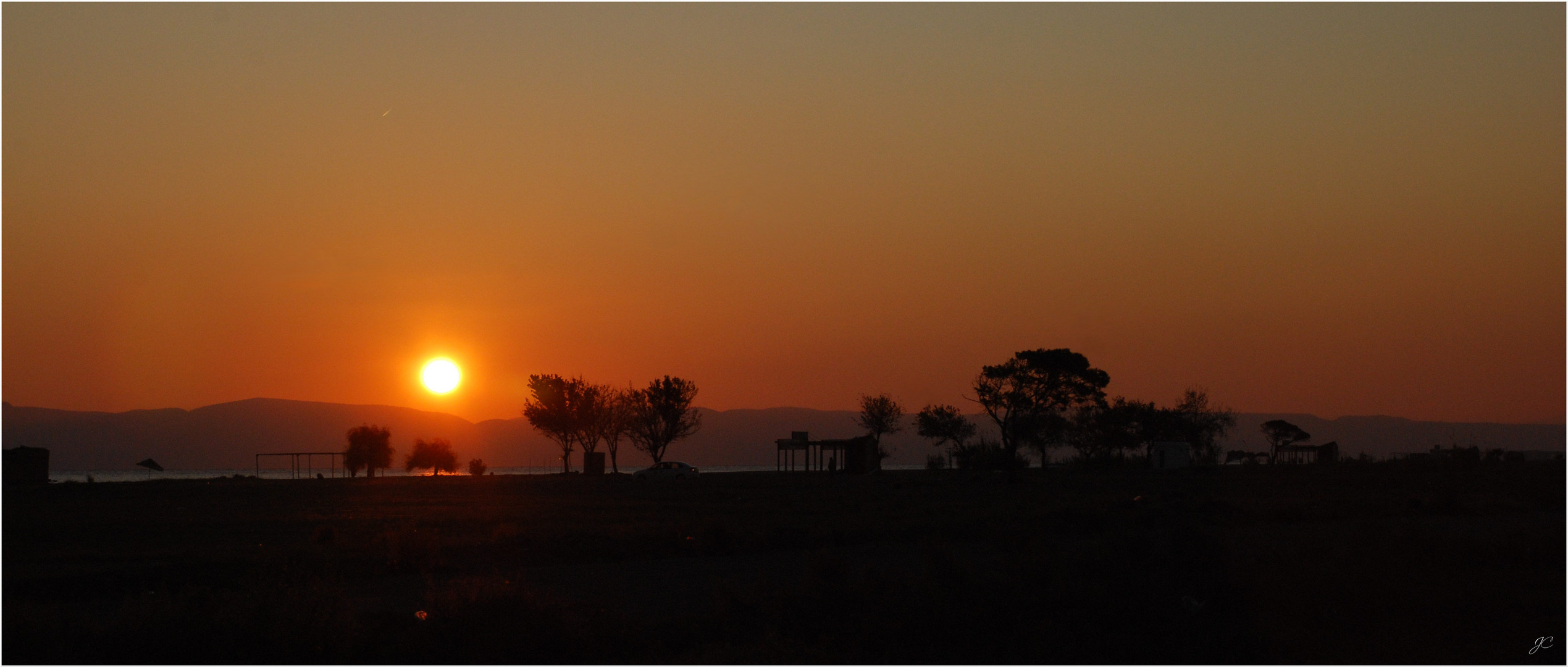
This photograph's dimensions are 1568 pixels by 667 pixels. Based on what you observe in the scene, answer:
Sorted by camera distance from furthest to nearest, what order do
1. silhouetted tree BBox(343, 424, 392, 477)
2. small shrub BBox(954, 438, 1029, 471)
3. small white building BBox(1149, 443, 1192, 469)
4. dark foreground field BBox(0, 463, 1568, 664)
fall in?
silhouetted tree BBox(343, 424, 392, 477)
small shrub BBox(954, 438, 1029, 471)
small white building BBox(1149, 443, 1192, 469)
dark foreground field BBox(0, 463, 1568, 664)

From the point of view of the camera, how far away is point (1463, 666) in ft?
31.1

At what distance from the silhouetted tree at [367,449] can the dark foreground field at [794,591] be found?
6151 cm

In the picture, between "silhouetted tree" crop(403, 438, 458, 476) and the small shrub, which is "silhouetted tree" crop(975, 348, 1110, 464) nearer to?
the small shrub

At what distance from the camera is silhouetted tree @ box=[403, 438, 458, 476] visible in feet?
310

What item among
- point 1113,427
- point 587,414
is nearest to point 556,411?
point 587,414

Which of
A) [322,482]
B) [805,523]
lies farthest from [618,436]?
[805,523]

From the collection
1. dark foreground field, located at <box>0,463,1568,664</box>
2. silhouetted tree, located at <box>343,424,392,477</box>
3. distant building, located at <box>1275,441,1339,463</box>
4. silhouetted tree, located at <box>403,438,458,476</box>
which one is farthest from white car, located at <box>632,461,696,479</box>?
dark foreground field, located at <box>0,463,1568,664</box>

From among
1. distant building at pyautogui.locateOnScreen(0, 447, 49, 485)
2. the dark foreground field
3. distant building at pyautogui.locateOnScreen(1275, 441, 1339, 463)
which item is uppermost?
distant building at pyautogui.locateOnScreen(0, 447, 49, 485)

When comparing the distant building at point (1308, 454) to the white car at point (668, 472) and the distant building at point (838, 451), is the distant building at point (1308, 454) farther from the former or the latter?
the white car at point (668, 472)

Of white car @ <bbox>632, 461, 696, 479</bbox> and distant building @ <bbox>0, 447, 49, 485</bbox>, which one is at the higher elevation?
distant building @ <bbox>0, 447, 49, 485</bbox>

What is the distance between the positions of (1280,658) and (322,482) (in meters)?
48.1

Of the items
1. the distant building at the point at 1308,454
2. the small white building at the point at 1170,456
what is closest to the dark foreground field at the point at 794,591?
the small white building at the point at 1170,456

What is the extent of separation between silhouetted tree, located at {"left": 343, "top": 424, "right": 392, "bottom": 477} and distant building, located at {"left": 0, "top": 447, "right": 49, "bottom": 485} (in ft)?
119

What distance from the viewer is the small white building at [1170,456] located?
54.5 metres
